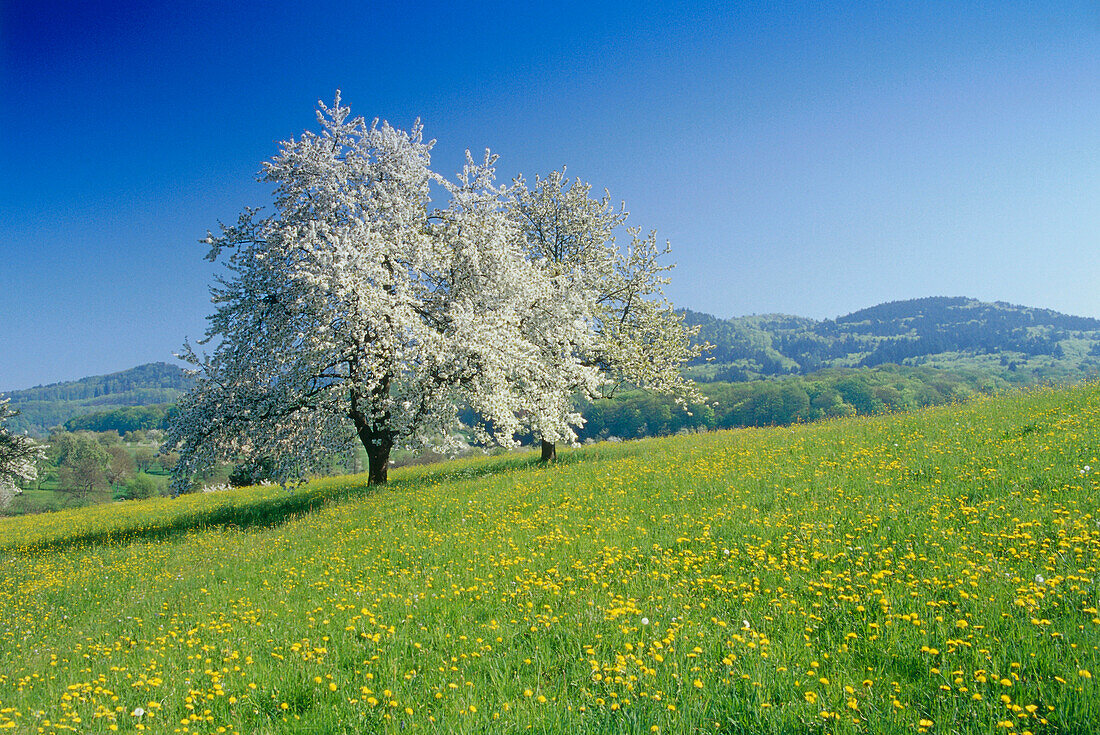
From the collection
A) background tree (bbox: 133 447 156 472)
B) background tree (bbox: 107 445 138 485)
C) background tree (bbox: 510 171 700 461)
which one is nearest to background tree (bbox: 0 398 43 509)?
background tree (bbox: 510 171 700 461)

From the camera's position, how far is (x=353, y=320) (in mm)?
17406

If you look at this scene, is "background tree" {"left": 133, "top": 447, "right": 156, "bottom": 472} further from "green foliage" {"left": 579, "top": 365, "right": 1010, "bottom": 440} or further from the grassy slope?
the grassy slope

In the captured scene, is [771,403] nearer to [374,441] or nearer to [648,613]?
[374,441]

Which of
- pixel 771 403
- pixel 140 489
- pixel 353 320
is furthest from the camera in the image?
pixel 771 403

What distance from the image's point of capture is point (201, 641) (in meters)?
7.65

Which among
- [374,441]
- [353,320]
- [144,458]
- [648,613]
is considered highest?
[353,320]

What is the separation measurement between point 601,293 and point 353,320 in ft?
39.1

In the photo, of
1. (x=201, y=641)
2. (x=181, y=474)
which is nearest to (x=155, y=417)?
(x=181, y=474)

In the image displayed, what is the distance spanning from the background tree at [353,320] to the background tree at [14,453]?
29.1m

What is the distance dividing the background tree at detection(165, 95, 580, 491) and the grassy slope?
5362 millimetres

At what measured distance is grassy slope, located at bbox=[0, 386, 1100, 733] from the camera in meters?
4.54

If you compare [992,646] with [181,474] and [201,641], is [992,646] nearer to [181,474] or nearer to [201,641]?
[201,641]

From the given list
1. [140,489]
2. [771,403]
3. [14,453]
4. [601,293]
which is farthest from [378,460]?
[771,403]

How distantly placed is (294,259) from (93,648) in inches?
507
